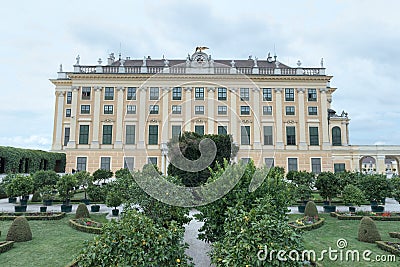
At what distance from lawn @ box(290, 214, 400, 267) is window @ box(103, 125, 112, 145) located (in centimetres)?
3030

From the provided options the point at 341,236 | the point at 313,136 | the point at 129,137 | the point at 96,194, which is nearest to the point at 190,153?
the point at 96,194

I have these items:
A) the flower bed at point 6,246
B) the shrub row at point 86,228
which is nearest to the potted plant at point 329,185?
the shrub row at point 86,228

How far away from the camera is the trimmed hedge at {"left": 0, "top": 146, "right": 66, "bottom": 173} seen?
25.1 meters

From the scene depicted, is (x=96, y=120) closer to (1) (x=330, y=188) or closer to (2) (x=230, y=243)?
(1) (x=330, y=188)

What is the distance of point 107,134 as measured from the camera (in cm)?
3831

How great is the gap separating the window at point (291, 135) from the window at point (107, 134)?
23547 mm

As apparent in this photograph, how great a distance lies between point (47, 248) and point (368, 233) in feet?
33.5

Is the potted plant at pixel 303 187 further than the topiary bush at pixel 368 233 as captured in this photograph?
Yes

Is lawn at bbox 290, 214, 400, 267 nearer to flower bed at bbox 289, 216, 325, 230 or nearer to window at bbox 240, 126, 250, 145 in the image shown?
flower bed at bbox 289, 216, 325, 230

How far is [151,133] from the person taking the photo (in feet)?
122

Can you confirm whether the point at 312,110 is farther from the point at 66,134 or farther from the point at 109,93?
the point at 66,134

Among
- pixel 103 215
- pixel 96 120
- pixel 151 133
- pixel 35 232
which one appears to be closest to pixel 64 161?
pixel 96 120

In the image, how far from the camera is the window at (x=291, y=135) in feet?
126

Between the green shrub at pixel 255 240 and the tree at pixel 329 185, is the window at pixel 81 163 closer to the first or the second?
the tree at pixel 329 185
